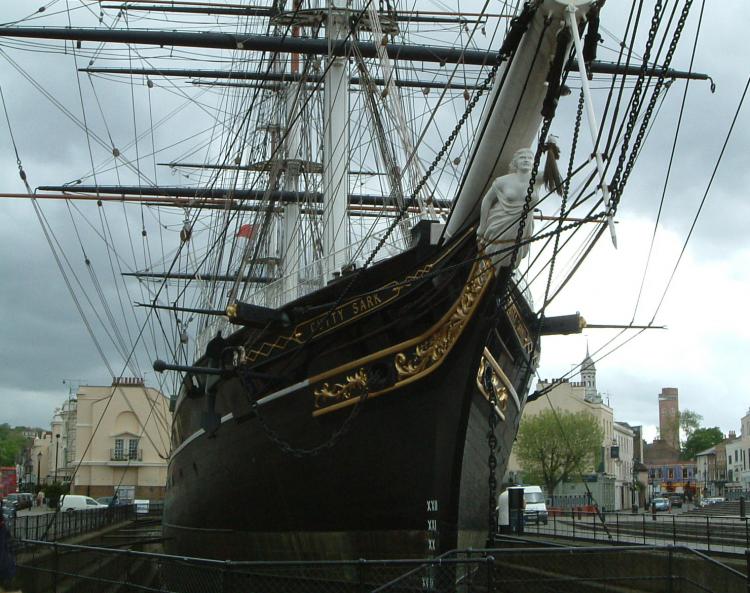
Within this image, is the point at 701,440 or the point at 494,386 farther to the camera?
the point at 701,440

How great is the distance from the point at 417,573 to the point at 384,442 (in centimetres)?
309

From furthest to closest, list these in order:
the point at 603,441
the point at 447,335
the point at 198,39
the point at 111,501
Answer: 1. the point at 603,441
2. the point at 111,501
3. the point at 198,39
4. the point at 447,335

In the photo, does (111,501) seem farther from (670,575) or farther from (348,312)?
(670,575)

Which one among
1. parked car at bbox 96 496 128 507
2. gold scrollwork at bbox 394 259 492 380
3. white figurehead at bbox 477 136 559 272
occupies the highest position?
white figurehead at bbox 477 136 559 272

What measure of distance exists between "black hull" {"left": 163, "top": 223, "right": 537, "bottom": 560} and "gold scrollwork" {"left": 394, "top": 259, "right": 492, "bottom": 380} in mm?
25

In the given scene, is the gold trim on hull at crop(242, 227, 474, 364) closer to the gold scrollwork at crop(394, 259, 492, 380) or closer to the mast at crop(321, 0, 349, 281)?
the gold scrollwork at crop(394, 259, 492, 380)

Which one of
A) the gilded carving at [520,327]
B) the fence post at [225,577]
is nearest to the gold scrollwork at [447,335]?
the gilded carving at [520,327]

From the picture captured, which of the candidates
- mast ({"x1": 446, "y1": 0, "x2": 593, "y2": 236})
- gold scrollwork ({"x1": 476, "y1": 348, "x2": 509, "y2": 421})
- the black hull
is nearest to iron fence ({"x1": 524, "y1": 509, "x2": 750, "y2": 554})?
gold scrollwork ({"x1": 476, "y1": 348, "x2": 509, "y2": 421})

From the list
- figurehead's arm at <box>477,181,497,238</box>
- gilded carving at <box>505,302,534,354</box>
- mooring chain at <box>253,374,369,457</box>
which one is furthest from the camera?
gilded carving at <box>505,302,534,354</box>

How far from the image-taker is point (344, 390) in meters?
11.7

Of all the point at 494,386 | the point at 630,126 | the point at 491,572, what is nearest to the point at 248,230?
the point at 494,386

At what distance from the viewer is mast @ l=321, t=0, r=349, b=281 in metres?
17.0

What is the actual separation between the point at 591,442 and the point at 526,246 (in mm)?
46329

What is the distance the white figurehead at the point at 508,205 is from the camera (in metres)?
10.2
